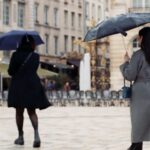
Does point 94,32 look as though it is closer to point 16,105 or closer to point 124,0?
point 16,105

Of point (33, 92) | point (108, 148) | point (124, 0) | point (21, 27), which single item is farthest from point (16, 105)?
point (21, 27)

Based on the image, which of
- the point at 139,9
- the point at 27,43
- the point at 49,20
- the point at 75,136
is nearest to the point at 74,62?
the point at 49,20

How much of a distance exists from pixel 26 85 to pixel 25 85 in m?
0.02

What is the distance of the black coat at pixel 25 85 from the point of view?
11.8 m

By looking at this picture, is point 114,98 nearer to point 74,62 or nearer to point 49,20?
point 49,20

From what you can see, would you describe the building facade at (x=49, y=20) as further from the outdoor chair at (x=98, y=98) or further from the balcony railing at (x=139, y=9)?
the outdoor chair at (x=98, y=98)

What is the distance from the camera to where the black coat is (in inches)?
464

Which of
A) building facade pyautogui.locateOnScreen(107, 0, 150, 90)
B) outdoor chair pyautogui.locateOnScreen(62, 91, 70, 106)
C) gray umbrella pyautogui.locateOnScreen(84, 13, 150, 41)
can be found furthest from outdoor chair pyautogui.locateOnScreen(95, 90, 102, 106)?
gray umbrella pyautogui.locateOnScreen(84, 13, 150, 41)

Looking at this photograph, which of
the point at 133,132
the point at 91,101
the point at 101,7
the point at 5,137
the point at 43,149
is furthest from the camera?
the point at 101,7

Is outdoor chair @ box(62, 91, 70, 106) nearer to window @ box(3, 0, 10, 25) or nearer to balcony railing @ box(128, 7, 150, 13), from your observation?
balcony railing @ box(128, 7, 150, 13)

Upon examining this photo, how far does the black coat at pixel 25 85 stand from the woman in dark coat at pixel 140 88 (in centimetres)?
276

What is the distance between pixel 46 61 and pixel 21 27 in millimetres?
5043

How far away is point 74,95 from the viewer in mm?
36250

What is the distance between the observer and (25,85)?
1185 centimetres
